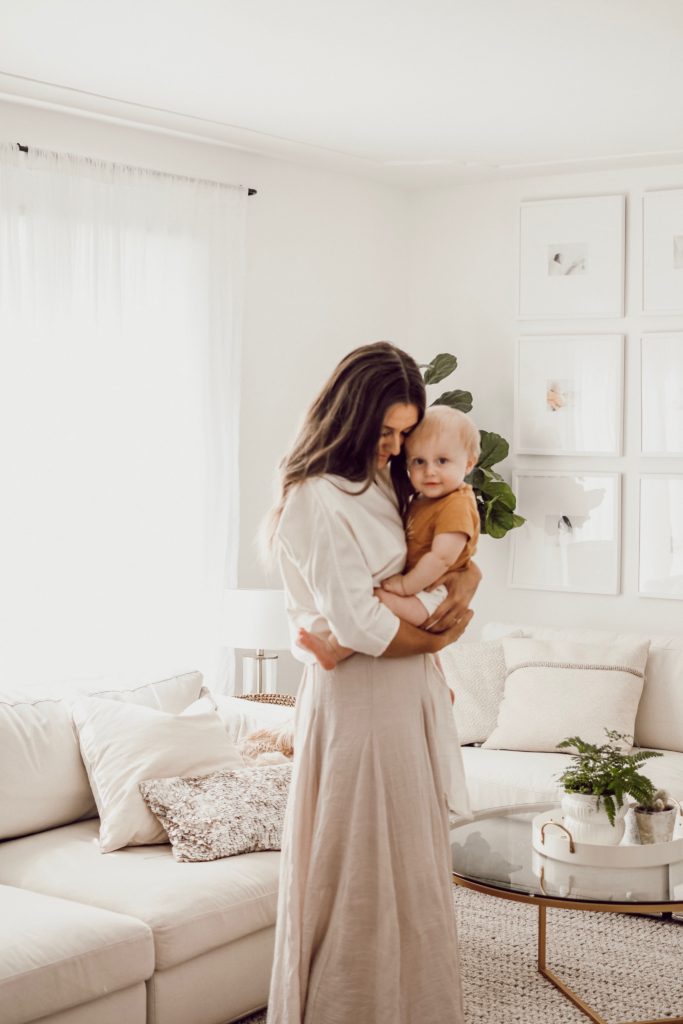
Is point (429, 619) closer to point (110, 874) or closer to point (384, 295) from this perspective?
point (110, 874)

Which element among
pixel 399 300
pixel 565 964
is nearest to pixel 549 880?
pixel 565 964

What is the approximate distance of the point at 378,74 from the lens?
4.06 meters

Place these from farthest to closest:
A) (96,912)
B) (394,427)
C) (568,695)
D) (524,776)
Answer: (568,695) < (524,776) < (96,912) < (394,427)

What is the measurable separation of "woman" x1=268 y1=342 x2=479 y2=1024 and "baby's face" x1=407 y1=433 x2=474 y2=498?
6 centimetres

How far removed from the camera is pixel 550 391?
5453 millimetres

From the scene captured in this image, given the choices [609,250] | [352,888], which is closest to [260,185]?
[609,250]

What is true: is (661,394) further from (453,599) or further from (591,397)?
(453,599)

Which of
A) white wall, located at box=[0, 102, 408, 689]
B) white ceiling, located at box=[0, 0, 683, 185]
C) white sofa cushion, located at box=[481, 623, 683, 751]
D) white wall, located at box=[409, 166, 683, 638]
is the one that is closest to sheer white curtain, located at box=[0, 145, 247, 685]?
white wall, located at box=[0, 102, 408, 689]

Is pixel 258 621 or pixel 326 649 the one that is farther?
pixel 258 621

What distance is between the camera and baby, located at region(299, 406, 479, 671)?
2303 mm

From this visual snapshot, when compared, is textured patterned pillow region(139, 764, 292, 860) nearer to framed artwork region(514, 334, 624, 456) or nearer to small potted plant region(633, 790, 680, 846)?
small potted plant region(633, 790, 680, 846)

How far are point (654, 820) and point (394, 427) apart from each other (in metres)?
1.51

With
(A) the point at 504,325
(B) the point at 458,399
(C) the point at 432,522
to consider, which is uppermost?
(A) the point at 504,325

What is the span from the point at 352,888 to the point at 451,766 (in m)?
0.32
